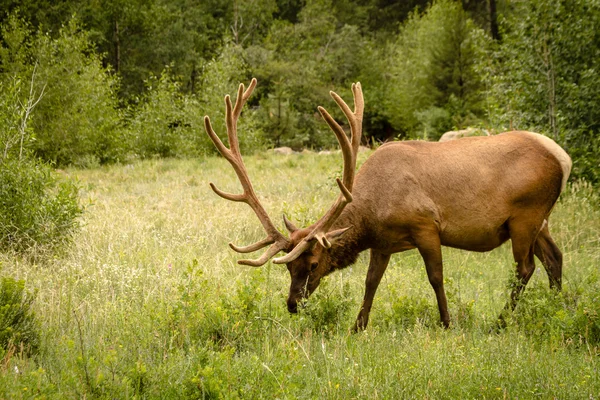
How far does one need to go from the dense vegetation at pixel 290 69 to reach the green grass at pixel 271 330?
2.37 meters

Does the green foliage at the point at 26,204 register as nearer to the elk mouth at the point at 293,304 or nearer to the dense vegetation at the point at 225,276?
the dense vegetation at the point at 225,276

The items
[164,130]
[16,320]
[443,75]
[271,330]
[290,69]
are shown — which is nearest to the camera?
[16,320]

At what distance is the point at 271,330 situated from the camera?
16.8 ft

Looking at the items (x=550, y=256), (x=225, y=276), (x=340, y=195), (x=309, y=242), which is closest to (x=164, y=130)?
(x=225, y=276)

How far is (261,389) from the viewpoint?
Answer: 3725 millimetres

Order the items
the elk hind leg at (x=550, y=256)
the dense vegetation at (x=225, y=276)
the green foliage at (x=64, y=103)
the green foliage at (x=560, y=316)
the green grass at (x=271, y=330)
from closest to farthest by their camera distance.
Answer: the green grass at (x=271, y=330) → the dense vegetation at (x=225, y=276) → the green foliage at (x=560, y=316) → the elk hind leg at (x=550, y=256) → the green foliage at (x=64, y=103)

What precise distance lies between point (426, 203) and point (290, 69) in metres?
31.5

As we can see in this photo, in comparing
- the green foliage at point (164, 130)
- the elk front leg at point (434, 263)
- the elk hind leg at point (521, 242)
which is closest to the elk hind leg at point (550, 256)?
the elk hind leg at point (521, 242)

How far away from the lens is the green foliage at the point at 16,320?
14.5ft

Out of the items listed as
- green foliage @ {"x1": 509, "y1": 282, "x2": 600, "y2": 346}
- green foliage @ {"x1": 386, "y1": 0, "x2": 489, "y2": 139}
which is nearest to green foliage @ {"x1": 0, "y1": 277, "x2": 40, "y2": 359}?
green foliage @ {"x1": 509, "y1": 282, "x2": 600, "y2": 346}

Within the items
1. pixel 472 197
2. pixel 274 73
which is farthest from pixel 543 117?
pixel 274 73

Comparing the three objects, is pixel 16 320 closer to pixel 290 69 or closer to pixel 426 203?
pixel 426 203

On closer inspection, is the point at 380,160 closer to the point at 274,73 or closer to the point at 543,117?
the point at 543,117

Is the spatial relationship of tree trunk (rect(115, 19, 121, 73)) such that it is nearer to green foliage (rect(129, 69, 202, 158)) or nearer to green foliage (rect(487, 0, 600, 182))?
green foliage (rect(129, 69, 202, 158))
